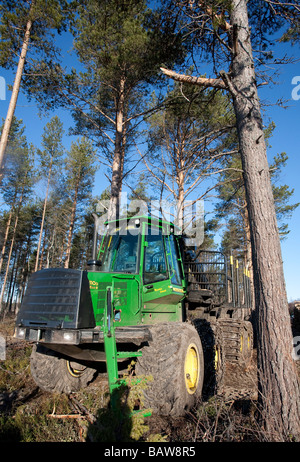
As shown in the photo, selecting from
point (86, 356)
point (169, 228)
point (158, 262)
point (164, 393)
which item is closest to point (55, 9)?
point (169, 228)

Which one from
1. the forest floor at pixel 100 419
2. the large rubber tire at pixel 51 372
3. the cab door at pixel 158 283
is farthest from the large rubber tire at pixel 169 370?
the large rubber tire at pixel 51 372

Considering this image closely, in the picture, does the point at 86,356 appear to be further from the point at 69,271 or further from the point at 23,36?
the point at 23,36

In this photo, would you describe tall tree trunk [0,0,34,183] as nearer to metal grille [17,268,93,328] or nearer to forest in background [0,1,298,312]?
forest in background [0,1,298,312]

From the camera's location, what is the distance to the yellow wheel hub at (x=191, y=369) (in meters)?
4.32

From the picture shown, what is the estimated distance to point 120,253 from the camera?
5309mm

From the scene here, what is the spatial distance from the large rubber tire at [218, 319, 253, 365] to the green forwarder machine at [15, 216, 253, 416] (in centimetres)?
93

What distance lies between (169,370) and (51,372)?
2.10 meters

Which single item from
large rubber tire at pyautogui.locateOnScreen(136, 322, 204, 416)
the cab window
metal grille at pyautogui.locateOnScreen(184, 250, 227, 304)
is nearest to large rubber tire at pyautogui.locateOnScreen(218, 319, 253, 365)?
metal grille at pyautogui.locateOnScreen(184, 250, 227, 304)

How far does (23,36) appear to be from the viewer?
10.3 meters

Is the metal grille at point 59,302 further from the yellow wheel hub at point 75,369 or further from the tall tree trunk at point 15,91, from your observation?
the tall tree trunk at point 15,91

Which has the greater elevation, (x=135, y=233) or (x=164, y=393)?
(x=135, y=233)

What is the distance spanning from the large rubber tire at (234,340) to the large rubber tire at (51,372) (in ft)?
12.1

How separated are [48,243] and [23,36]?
81.3ft
